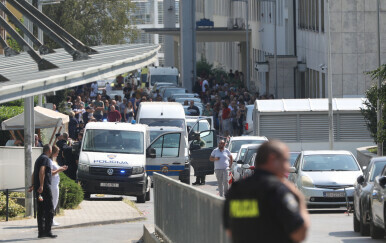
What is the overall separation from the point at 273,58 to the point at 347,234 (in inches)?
1699

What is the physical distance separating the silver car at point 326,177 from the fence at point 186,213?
A: 7.29 m

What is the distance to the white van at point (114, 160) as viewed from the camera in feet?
87.2

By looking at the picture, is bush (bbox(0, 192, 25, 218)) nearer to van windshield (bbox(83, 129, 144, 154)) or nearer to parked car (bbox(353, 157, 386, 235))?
van windshield (bbox(83, 129, 144, 154))

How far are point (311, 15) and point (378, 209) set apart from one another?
4217 centimetres

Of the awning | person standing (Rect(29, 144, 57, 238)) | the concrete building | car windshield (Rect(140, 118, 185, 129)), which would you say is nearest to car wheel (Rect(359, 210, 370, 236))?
the awning

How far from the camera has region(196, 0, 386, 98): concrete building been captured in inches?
2013

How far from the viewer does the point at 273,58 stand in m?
61.2

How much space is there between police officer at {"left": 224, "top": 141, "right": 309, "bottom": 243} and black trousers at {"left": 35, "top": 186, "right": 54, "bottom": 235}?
11521 mm

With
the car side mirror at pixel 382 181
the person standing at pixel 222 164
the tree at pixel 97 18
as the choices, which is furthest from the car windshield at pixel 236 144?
the tree at pixel 97 18

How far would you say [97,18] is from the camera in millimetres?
68188

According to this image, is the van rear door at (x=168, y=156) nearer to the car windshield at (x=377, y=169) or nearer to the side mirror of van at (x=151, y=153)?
the side mirror of van at (x=151, y=153)

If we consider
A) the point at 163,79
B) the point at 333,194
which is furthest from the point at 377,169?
the point at 163,79

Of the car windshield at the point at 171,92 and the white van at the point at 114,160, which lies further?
the car windshield at the point at 171,92

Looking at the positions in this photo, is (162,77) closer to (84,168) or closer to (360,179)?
(84,168)
